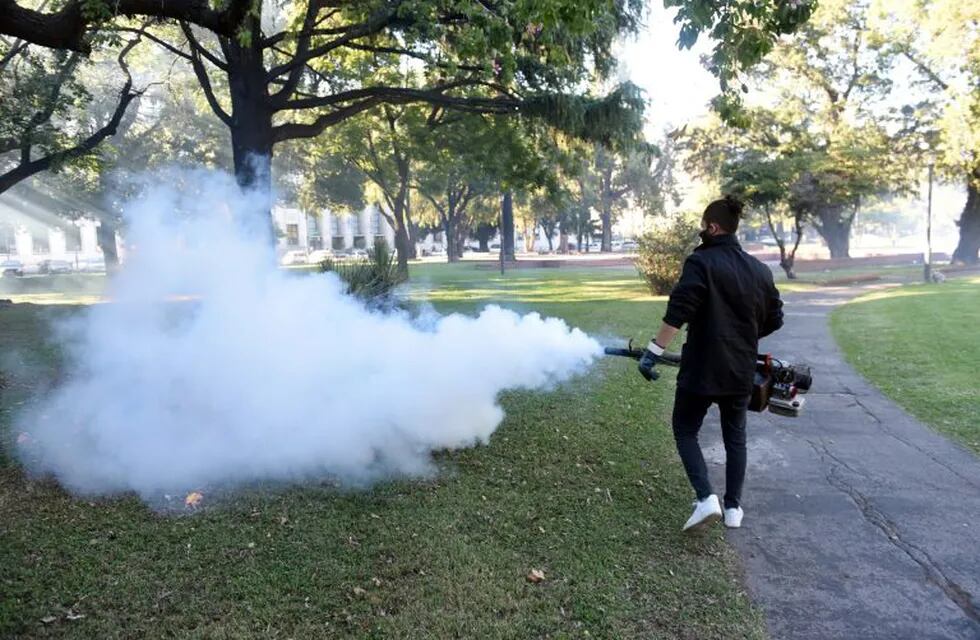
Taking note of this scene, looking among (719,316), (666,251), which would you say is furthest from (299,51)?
(719,316)

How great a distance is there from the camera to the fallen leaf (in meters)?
3.52

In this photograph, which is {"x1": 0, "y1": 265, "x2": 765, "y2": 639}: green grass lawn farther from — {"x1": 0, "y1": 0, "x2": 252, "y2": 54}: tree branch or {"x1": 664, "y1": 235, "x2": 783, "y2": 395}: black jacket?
{"x1": 0, "y1": 0, "x2": 252, "y2": 54}: tree branch

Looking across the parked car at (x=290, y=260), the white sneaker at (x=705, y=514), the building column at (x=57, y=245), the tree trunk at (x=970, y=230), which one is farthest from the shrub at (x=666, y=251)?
the building column at (x=57, y=245)

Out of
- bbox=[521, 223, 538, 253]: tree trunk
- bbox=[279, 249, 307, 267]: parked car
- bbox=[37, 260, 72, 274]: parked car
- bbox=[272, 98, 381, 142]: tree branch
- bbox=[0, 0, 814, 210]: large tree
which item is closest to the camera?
bbox=[0, 0, 814, 210]: large tree

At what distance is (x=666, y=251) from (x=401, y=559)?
16.2 m

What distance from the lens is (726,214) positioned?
3998 millimetres

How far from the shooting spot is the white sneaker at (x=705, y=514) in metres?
4.01

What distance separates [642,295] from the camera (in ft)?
63.4

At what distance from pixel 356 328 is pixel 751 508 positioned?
10.7 feet

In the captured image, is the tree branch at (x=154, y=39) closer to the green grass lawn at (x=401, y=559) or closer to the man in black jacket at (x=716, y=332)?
the green grass lawn at (x=401, y=559)

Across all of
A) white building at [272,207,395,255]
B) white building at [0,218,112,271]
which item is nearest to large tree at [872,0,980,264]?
white building at [0,218,112,271]

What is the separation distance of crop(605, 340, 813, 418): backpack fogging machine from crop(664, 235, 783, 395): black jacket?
35cm

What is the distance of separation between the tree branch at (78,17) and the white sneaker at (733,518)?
17.6 ft

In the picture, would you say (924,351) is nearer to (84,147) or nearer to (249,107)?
(249,107)
